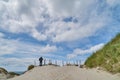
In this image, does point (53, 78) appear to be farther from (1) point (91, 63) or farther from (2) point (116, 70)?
(1) point (91, 63)

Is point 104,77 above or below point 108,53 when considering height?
below

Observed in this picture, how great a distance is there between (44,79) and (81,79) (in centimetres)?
266

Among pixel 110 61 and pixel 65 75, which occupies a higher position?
pixel 110 61

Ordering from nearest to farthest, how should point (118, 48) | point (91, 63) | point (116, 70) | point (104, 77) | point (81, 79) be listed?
point (81, 79) → point (104, 77) → point (116, 70) → point (118, 48) → point (91, 63)

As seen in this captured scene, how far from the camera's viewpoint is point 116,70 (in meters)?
19.0

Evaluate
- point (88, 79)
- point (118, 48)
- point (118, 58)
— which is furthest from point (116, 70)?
point (88, 79)

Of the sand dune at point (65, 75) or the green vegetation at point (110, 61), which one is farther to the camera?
the green vegetation at point (110, 61)

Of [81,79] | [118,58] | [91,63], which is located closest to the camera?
[81,79]

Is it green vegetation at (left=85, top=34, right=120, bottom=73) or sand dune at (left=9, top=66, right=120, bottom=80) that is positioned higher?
green vegetation at (left=85, top=34, right=120, bottom=73)

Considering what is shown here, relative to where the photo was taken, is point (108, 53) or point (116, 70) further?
point (108, 53)

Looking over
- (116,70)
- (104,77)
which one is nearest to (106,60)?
(116,70)

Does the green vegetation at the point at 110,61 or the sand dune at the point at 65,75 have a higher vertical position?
the green vegetation at the point at 110,61

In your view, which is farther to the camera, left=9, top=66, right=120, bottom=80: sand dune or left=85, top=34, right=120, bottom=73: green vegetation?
left=85, top=34, right=120, bottom=73: green vegetation

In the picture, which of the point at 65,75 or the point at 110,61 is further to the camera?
the point at 110,61
